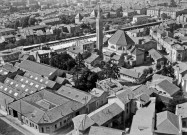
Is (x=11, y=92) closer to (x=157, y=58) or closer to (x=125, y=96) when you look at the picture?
(x=125, y=96)

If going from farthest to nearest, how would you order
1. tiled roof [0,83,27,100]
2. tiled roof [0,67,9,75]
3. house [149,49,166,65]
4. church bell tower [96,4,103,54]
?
1. church bell tower [96,4,103,54]
2. house [149,49,166,65]
3. tiled roof [0,67,9,75]
4. tiled roof [0,83,27,100]

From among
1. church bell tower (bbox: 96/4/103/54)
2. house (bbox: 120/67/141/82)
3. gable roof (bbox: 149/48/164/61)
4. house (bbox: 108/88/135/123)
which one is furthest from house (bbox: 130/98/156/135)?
church bell tower (bbox: 96/4/103/54)

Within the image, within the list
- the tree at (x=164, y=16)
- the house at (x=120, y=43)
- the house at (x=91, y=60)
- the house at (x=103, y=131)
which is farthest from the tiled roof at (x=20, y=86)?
the tree at (x=164, y=16)

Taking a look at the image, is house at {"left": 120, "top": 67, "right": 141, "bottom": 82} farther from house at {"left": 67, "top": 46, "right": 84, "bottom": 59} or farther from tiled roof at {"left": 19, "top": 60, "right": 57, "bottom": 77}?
house at {"left": 67, "top": 46, "right": 84, "bottom": 59}

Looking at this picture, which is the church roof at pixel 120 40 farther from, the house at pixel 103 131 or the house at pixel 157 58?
the house at pixel 103 131

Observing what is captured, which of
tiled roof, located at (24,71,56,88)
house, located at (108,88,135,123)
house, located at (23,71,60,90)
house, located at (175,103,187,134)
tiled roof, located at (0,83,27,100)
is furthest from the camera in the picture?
tiled roof, located at (24,71,56,88)

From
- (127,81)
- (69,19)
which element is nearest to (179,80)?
(127,81)
